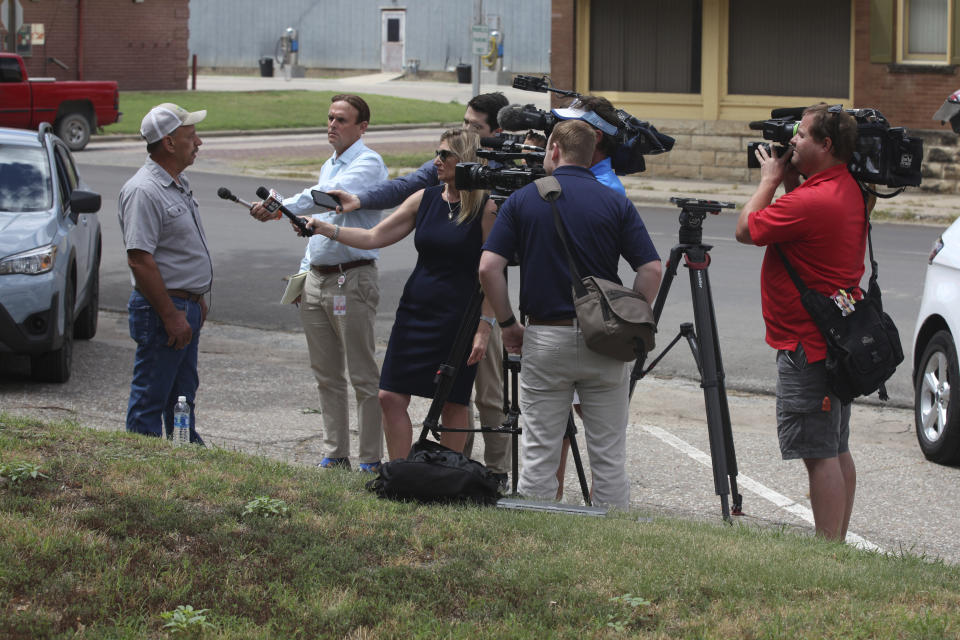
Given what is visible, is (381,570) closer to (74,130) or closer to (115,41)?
(74,130)

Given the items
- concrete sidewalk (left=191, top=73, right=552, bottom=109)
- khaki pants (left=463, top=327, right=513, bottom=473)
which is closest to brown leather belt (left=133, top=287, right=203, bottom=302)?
khaki pants (left=463, top=327, right=513, bottom=473)

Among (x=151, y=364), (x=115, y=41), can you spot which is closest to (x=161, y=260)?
(x=151, y=364)

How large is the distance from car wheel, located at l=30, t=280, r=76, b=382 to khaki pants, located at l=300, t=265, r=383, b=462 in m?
2.64

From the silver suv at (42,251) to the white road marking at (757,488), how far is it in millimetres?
4057

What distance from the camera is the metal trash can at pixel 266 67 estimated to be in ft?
188

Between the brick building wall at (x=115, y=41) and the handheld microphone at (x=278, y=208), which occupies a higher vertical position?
the brick building wall at (x=115, y=41)

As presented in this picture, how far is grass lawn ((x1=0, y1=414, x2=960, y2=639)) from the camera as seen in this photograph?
3611mm

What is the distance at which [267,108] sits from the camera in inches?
1458

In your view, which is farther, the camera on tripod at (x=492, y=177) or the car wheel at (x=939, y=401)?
the car wheel at (x=939, y=401)

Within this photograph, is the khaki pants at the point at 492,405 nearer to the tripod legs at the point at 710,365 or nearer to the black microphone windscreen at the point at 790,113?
the tripod legs at the point at 710,365

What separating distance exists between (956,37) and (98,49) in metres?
28.7

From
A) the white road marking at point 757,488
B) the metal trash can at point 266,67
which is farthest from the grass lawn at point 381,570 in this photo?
the metal trash can at point 266,67

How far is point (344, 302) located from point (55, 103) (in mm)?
22045

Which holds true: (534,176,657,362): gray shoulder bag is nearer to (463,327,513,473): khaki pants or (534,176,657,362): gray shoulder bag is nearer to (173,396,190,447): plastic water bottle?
(463,327,513,473): khaki pants
